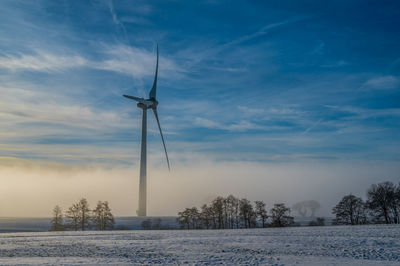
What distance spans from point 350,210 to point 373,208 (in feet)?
20.1

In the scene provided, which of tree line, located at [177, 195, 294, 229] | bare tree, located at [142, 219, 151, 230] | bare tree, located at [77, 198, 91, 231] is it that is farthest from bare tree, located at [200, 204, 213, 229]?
bare tree, located at [77, 198, 91, 231]

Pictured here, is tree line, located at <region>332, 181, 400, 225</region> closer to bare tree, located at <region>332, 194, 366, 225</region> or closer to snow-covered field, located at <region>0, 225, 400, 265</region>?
bare tree, located at <region>332, 194, 366, 225</region>

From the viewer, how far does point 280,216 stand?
303 ft

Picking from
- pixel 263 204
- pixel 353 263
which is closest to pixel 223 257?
pixel 353 263

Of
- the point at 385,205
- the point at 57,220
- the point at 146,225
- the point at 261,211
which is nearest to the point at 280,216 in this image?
the point at 261,211

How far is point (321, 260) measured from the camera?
23.9 metres

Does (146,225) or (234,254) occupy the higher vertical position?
(234,254)

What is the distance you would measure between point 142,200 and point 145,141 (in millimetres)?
21407

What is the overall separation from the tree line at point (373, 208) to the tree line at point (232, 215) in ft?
48.4

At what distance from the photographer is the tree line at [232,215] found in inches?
3676

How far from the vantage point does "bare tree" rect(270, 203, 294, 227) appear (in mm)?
91250

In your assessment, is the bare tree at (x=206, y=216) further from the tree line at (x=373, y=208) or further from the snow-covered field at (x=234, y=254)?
the snow-covered field at (x=234, y=254)

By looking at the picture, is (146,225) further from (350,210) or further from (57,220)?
(350,210)

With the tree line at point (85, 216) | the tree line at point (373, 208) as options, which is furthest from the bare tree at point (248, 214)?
the tree line at point (85, 216)
